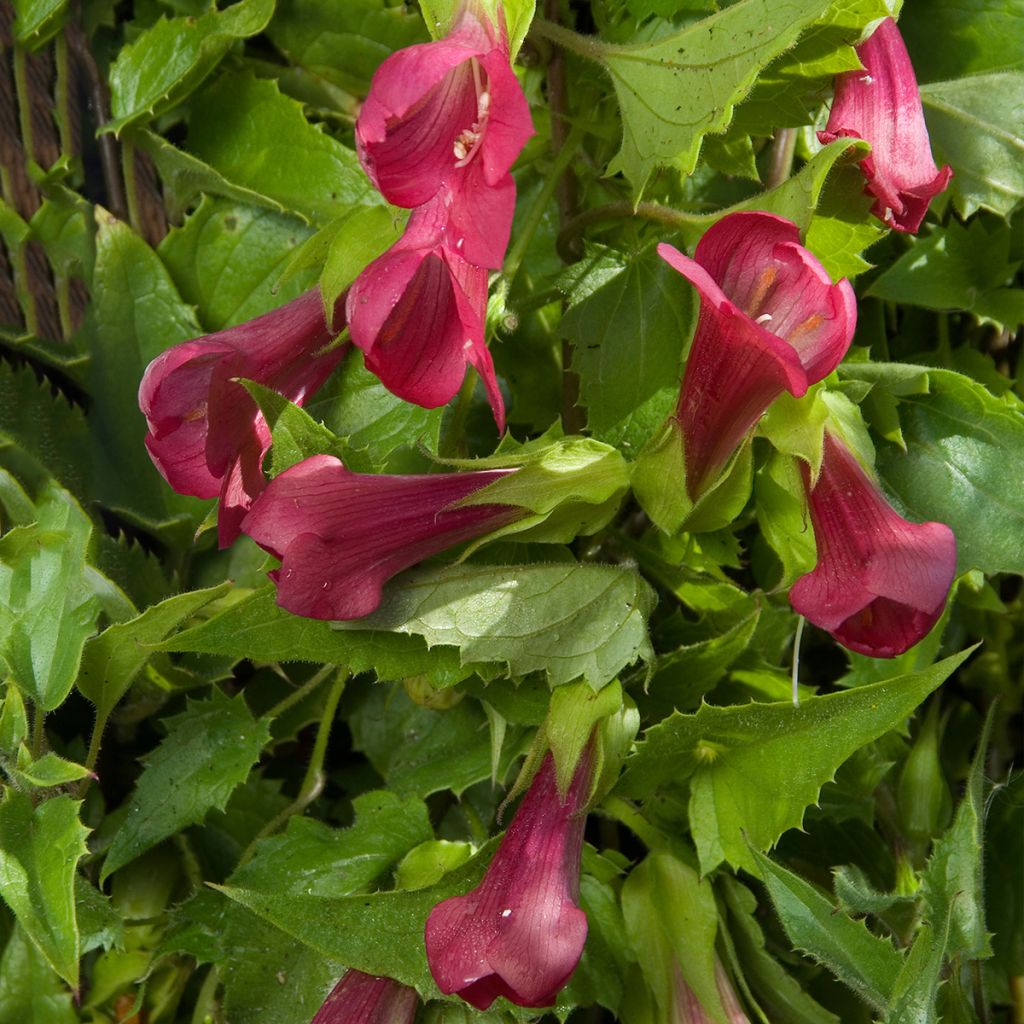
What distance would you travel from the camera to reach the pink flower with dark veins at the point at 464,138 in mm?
394

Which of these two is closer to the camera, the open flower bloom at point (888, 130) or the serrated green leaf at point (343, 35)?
the open flower bloom at point (888, 130)

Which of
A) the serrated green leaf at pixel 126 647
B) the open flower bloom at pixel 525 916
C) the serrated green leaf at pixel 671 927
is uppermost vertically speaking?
the serrated green leaf at pixel 126 647

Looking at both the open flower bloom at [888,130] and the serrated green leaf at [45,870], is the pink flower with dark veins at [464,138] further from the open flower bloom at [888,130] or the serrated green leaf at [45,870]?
the serrated green leaf at [45,870]

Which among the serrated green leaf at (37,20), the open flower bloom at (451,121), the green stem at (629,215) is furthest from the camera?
the serrated green leaf at (37,20)

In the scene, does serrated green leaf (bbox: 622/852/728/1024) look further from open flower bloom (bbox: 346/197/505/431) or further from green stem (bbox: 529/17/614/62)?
green stem (bbox: 529/17/614/62)

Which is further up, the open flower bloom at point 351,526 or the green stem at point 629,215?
the green stem at point 629,215

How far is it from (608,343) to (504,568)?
116 mm

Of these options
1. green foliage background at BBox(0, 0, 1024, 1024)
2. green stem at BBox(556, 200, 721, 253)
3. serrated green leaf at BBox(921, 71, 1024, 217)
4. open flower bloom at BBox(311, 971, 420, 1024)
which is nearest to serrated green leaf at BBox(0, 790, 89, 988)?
green foliage background at BBox(0, 0, 1024, 1024)

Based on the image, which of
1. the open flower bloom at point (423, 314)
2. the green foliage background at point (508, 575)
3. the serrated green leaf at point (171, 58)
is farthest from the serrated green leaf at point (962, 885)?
the serrated green leaf at point (171, 58)

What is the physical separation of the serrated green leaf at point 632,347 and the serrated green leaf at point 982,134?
0.57ft

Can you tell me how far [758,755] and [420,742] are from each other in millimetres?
176

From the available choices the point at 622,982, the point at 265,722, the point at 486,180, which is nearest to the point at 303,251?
the point at 486,180

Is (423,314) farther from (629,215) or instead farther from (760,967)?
(760,967)

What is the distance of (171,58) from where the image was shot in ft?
1.98
